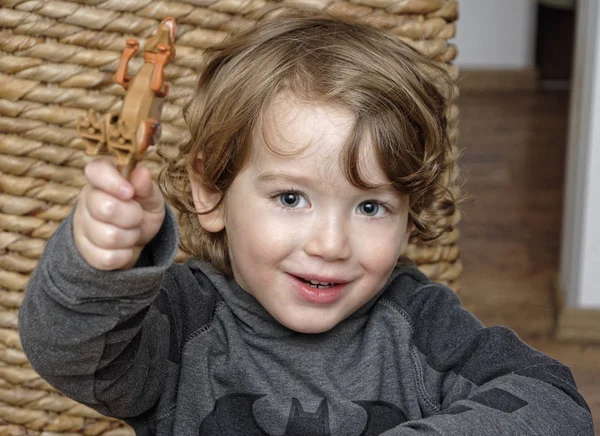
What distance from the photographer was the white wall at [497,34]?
3930 millimetres

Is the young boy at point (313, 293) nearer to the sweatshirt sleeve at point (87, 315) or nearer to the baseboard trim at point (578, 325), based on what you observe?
the sweatshirt sleeve at point (87, 315)

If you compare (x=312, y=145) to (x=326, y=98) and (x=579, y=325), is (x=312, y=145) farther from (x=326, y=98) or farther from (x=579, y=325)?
(x=579, y=325)

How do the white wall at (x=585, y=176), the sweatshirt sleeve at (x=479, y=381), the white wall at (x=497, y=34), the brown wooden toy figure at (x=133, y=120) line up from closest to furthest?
the brown wooden toy figure at (x=133, y=120)
the sweatshirt sleeve at (x=479, y=381)
the white wall at (x=585, y=176)
the white wall at (x=497, y=34)

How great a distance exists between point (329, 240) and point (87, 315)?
0.21 meters

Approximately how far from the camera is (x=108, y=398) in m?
0.78

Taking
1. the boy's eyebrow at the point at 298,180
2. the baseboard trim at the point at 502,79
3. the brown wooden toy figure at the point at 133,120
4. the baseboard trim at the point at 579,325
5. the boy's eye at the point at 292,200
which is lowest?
the baseboard trim at the point at 579,325

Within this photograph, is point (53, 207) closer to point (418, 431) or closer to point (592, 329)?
point (418, 431)

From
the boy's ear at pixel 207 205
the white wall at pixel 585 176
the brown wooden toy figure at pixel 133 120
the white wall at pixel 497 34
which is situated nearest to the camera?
the brown wooden toy figure at pixel 133 120

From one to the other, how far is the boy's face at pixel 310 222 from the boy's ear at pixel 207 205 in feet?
0.13

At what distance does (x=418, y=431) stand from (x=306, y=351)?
0.17 meters

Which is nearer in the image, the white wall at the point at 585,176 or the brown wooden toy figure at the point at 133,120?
the brown wooden toy figure at the point at 133,120

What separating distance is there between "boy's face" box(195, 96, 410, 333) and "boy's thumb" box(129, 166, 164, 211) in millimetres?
151

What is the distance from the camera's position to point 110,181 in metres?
0.64

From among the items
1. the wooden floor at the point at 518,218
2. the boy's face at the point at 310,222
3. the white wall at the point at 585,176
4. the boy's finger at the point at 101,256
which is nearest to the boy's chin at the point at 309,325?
the boy's face at the point at 310,222
